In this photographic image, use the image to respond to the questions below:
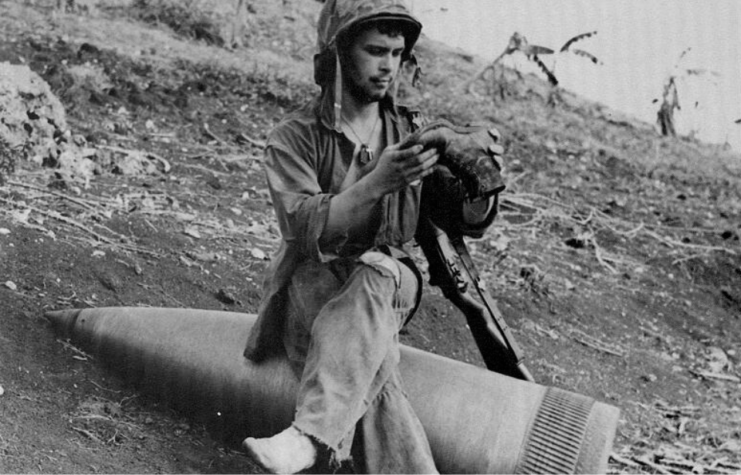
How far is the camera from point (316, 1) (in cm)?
1013

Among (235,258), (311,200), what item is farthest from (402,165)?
(235,258)

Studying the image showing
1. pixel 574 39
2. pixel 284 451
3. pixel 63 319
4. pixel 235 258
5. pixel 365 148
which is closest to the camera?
pixel 284 451

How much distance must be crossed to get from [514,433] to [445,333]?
1.73 m

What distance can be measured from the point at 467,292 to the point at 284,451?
1028 mm

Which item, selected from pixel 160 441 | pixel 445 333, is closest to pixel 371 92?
pixel 160 441

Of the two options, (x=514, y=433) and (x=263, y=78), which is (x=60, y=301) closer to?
(x=514, y=433)

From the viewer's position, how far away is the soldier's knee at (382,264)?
2932 millimetres

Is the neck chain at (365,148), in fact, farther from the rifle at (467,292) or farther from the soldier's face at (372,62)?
the rifle at (467,292)

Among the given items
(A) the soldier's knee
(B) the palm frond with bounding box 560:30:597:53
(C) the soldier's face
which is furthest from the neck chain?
(B) the palm frond with bounding box 560:30:597:53

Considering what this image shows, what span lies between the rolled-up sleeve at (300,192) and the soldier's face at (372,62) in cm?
23

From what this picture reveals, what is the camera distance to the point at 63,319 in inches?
148

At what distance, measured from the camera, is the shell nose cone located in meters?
3.74

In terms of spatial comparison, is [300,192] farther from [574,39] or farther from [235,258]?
[574,39]

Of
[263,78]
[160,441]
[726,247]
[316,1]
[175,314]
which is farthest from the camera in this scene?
[316,1]
